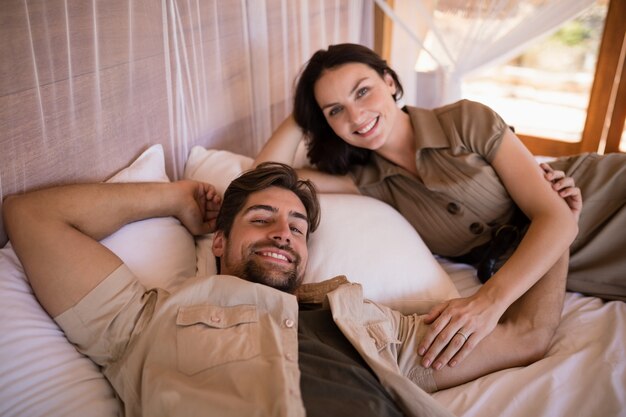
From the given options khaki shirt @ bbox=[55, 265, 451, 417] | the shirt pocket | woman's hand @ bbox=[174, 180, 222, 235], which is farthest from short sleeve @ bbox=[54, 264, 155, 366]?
woman's hand @ bbox=[174, 180, 222, 235]

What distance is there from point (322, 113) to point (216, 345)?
1034 mm

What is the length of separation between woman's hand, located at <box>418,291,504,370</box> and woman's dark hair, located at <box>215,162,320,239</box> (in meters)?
0.46

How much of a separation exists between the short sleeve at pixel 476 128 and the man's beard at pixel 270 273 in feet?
2.27

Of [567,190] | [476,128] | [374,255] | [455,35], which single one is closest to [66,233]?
[374,255]

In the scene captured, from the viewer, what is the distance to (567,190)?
4.93 ft

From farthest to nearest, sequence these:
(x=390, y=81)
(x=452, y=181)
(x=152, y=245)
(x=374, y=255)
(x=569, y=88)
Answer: (x=569, y=88), (x=390, y=81), (x=452, y=181), (x=374, y=255), (x=152, y=245)

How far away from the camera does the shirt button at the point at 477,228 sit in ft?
5.40

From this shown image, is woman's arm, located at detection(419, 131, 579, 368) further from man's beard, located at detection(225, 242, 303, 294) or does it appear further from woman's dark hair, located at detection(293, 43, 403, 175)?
woman's dark hair, located at detection(293, 43, 403, 175)

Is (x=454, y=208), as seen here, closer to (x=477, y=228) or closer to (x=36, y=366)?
(x=477, y=228)

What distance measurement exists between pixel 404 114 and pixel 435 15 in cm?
92

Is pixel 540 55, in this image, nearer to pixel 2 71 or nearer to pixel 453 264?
pixel 453 264

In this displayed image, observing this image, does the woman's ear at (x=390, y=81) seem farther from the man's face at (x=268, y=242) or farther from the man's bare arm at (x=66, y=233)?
the man's bare arm at (x=66, y=233)

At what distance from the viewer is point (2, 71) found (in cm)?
108

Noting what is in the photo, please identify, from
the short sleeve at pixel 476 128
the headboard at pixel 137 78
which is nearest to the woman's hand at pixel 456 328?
the short sleeve at pixel 476 128
